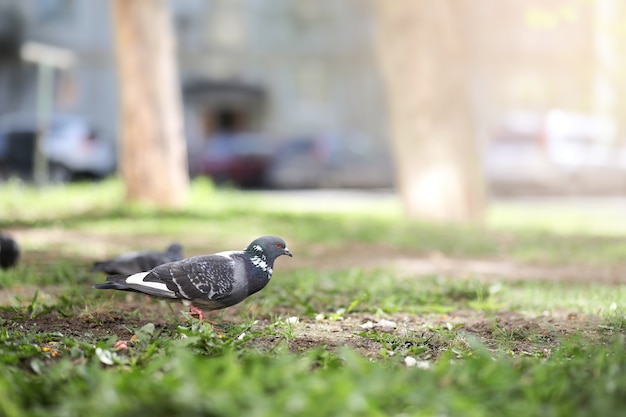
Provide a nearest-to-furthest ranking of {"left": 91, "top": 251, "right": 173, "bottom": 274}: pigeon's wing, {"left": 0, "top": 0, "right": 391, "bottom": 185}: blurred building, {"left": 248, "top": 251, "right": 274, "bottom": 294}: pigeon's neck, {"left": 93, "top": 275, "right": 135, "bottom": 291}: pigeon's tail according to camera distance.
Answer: {"left": 93, "top": 275, "right": 135, "bottom": 291}: pigeon's tail, {"left": 248, "top": 251, "right": 274, "bottom": 294}: pigeon's neck, {"left": 91, "top": 251, "right": 173, "bottom": 274}: pigeon's wing, {"left": 0, "top": 0, "right": 391, "bottom": 185}: blurred building

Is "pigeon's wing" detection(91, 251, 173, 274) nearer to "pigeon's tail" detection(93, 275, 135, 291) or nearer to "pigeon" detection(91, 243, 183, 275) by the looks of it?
"pigeon" detection(91, 243, 183, 275)

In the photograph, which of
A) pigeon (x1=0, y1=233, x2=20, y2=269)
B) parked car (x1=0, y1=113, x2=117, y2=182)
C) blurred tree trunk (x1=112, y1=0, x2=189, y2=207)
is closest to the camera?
pigeon (x1=0, y1=233, x2=20, y2=269)

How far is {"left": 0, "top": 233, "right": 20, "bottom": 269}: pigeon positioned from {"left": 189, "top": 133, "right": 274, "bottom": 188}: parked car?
18.7m

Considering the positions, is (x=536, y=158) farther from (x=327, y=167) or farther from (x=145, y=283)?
(x=145, y=283)

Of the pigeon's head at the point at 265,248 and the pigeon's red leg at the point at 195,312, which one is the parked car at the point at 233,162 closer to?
the pigeon's red leg at the point at 195,312

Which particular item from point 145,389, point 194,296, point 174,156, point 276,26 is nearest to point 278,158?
point 174,156

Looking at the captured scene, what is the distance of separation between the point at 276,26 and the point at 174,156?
25901 mm

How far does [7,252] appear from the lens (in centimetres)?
745

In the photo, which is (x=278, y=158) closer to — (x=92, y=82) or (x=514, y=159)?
(x=514, y=159)

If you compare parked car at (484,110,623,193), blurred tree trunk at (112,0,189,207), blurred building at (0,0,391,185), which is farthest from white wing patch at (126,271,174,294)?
blurred building at (0,0,391,185)

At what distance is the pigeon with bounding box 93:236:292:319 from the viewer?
473cm

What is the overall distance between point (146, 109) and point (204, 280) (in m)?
10.1

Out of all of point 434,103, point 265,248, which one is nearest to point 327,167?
point 434,103

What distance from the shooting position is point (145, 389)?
Answer: 305 centimetres
